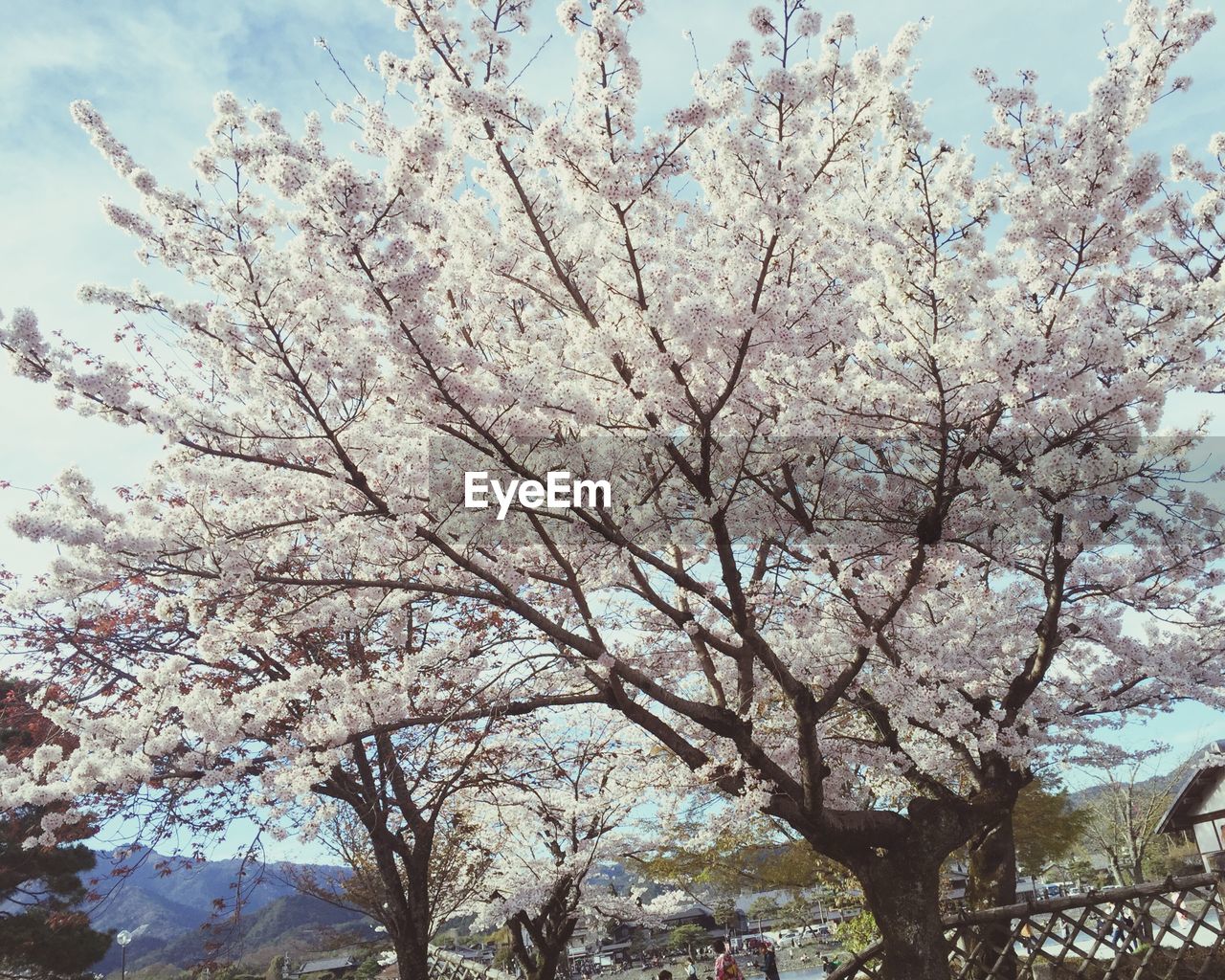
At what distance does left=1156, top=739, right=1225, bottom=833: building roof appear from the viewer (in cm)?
1586

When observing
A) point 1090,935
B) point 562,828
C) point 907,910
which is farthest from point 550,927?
point 1090,935

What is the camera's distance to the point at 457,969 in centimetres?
1605

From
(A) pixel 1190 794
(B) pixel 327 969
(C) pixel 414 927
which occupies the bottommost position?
(B) pixel 327 969

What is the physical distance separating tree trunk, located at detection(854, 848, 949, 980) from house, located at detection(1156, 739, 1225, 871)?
1154cm

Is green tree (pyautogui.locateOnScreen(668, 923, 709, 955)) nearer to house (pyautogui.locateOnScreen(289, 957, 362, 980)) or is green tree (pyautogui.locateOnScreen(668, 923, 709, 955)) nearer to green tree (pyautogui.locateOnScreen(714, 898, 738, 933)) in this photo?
green tree (pyautogui.locateOnScreen(714, 898, 738, 933))

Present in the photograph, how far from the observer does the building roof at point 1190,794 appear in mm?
15859

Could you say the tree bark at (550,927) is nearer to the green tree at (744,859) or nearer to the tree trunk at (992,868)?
the green tree at (744,859)

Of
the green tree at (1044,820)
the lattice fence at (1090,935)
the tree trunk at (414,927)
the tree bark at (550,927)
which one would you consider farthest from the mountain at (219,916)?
the green tree at (1044,820)

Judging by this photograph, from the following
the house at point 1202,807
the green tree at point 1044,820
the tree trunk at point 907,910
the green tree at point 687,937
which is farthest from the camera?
the green tree at point 687,937

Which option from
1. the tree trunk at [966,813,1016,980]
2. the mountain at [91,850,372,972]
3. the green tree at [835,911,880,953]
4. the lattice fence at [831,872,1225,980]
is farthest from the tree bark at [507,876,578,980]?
the tree trunk at [966,813,1016,980]

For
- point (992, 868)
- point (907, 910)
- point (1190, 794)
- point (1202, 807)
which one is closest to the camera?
point (907, 910)

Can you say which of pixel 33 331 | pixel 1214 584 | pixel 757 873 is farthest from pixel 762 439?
pixel 757 873

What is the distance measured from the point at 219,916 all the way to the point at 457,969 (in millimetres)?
8922

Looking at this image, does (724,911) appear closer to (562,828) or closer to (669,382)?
(562,828)
